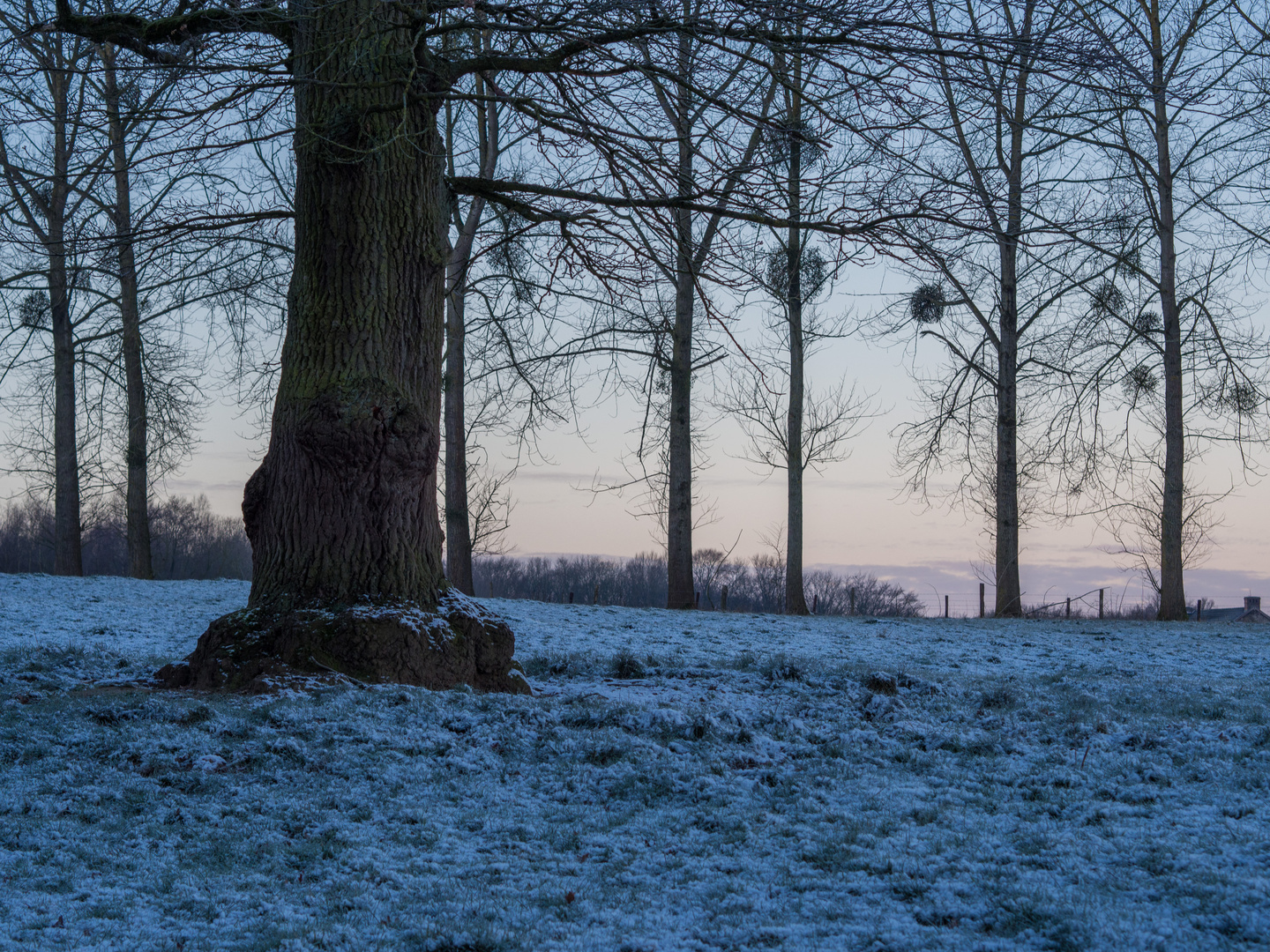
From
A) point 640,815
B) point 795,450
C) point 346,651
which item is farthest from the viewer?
point 795,450

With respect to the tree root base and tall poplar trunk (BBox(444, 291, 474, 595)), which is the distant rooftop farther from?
the tree root base

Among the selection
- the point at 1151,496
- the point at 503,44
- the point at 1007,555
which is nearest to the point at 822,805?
the point at 503,44

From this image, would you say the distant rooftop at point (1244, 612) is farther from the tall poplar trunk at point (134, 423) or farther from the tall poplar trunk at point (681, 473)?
the tall poplar trunk at point (134, 423)

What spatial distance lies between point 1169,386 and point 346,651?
576 inches

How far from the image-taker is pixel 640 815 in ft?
13.2

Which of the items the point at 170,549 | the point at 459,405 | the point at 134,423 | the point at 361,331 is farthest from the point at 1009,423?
the point at 170,549

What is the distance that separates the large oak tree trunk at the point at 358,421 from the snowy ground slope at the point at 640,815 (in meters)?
0.51

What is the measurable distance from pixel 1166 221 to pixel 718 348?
7942 mm

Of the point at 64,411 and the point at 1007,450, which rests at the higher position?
the point at 64,411

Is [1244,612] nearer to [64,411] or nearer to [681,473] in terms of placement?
[681,473]

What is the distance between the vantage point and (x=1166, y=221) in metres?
15.9

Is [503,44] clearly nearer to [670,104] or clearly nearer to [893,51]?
[670,104]

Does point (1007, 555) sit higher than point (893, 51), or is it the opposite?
point (893, 51)

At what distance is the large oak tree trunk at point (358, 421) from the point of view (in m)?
5.89
